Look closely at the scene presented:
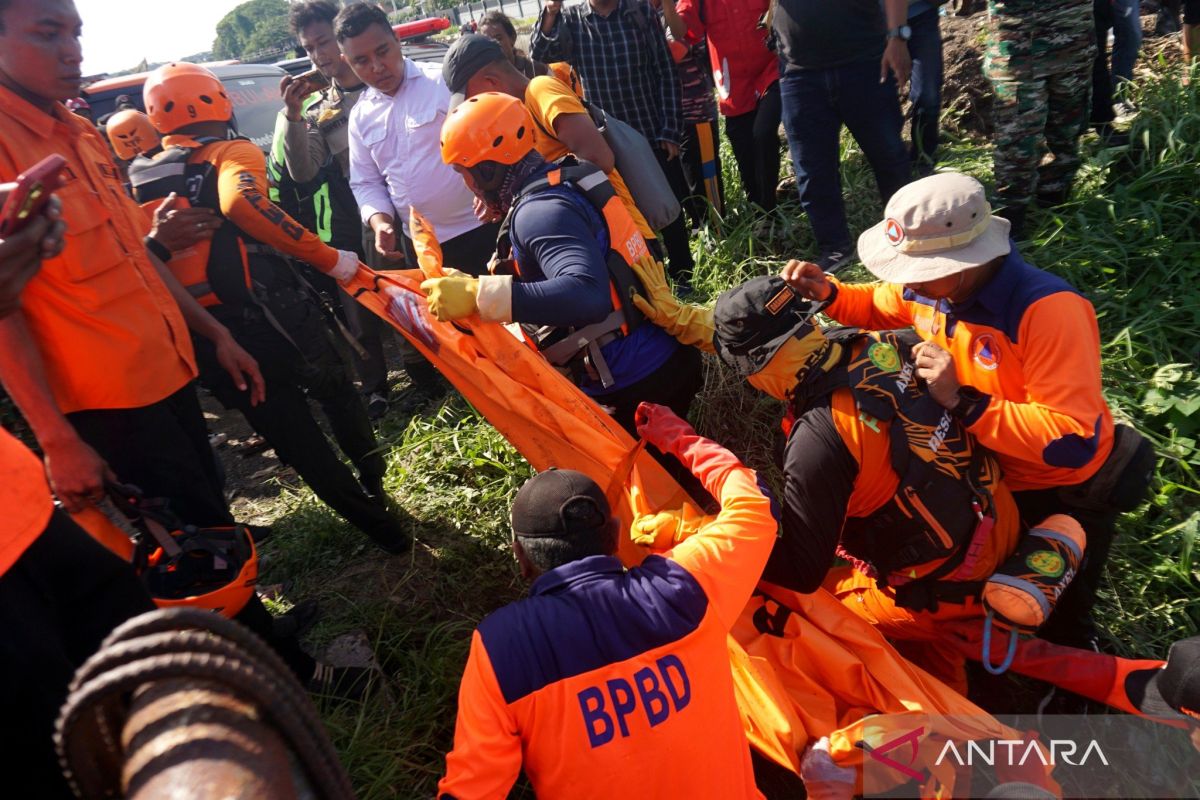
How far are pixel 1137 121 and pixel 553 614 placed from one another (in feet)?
15.4

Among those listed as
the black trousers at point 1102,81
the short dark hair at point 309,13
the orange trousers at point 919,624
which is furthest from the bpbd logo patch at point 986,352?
the short dark hair at point 309,13

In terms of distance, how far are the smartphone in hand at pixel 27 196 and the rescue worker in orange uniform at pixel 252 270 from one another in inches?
58.2

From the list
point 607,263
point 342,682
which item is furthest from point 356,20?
point 342,682

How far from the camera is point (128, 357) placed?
2.43m

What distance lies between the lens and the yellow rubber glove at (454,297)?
2.56 metres

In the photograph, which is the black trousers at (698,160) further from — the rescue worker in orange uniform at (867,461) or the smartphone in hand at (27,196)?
the smartphone in hand at (27,196)

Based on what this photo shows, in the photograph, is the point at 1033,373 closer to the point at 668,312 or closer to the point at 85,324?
the point at 668,312

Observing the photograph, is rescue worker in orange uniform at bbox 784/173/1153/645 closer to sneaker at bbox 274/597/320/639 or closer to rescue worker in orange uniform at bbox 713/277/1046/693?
rescue worker in orange uniform at bbox 713/277/1046/693

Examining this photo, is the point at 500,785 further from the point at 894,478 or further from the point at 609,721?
the point at 894,478

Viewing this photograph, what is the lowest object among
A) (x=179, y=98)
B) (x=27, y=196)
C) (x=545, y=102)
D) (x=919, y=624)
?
(x=919, y=624)

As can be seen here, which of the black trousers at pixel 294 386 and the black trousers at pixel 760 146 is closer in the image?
the black trousers at pixel 294 386

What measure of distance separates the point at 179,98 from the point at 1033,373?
135 inches

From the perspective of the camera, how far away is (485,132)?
254cm

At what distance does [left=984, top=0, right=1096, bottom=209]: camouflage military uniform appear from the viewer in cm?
357
